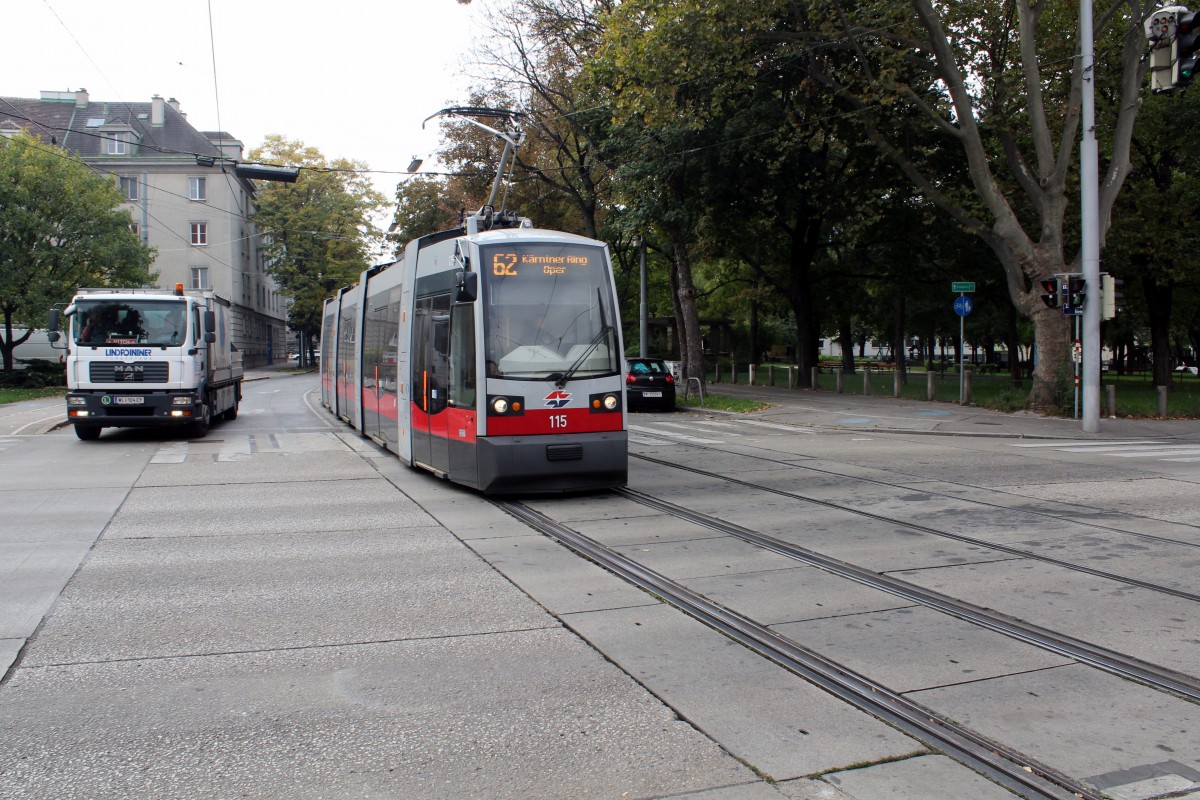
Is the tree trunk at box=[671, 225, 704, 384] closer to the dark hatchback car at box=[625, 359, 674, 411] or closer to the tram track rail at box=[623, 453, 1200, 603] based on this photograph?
the dark hatchback car at box=[625, 359, 674, 411]

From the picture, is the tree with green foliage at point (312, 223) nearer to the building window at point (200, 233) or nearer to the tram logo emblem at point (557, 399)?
the building window at point (200, 233)

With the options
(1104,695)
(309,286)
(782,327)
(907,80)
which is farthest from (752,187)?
(782,327)

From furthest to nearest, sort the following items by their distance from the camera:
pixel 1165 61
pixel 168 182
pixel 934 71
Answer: pixel 168 182 < pixel 934 71 < pixel 1165 61

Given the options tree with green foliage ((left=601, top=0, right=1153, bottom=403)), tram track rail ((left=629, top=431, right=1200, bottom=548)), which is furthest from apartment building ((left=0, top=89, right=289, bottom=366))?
tram track rail ((left=629, top=431, right=1200, bottom=548))

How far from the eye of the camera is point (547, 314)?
35.6 ft

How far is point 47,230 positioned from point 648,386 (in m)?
25.2

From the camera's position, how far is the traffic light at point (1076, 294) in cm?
1956

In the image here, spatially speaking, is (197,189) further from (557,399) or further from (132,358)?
(557,399)

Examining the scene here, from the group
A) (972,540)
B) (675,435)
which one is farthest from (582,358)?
(675,435)

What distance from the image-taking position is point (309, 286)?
227 ft

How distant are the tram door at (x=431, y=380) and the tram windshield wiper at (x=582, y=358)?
1544 millimetres

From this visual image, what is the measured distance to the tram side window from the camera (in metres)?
10.8

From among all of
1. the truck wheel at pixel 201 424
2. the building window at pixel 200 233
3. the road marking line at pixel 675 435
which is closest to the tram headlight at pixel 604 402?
the road marking line at pixel 675 435

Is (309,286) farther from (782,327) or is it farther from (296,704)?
(296,704)
